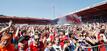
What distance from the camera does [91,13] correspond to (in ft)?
141

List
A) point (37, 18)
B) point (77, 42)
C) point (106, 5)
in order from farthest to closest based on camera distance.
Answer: point (37, 18) < point (106, 5) < point (77, 42)

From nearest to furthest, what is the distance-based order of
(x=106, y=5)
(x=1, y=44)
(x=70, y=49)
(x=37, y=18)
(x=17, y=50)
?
(x=1, y=44), (x=17, y=50), (x=70, y=49), (x=106, y=5), (x=37, y=18)

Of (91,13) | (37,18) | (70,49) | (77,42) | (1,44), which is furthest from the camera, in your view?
(37,18)

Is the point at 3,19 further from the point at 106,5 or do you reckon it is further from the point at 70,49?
the point at 70,49

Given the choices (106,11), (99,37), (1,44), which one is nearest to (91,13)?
(106,11)

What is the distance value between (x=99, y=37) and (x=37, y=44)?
236 cm

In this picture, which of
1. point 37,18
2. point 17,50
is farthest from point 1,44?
point 37,18

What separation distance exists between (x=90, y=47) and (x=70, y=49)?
75cm

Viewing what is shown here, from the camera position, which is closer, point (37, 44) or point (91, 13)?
point (37, 44)

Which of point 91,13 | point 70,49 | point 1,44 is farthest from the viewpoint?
point 91,13

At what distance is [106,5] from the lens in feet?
113

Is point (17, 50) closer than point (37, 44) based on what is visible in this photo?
Yes

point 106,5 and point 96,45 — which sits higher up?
point 106,5

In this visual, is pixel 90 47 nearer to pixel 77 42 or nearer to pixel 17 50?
pixel 77 42
